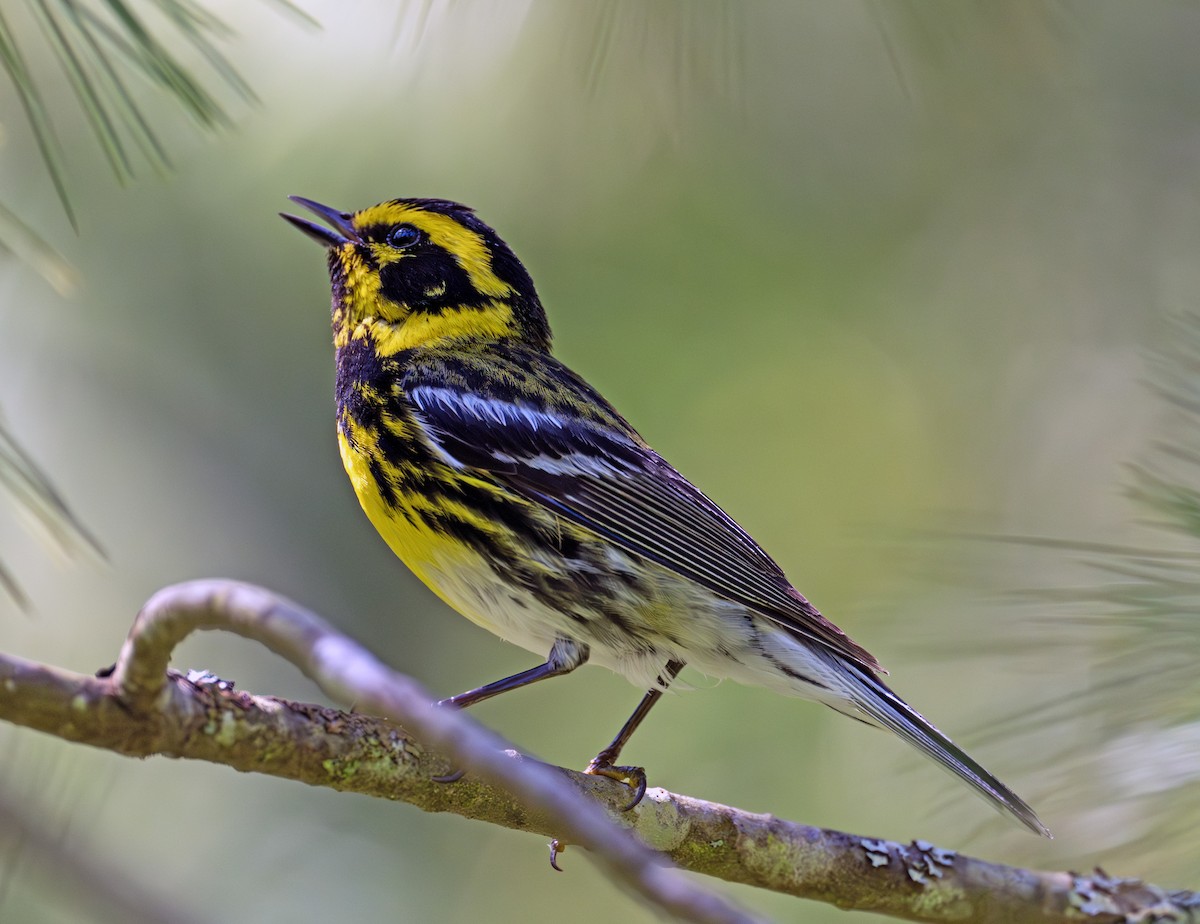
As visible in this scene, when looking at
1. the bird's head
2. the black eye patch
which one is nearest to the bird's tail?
the bird's head

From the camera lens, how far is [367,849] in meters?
4.73

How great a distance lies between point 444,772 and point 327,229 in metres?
1.96

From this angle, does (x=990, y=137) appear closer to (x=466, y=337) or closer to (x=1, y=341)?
(x=466, y=337)

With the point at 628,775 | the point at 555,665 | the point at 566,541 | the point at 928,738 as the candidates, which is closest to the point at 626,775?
the point at 628,775

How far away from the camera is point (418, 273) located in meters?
3.62

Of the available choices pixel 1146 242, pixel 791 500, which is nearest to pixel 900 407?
pixel 791 500

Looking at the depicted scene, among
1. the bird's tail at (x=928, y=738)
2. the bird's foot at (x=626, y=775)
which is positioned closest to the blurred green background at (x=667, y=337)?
the bird's tail at (x=928, y=738)

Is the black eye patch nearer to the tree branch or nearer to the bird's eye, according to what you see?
the bird's eye

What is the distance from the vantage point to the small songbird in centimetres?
297

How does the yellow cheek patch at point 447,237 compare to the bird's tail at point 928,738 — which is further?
the yellow cheek patch at point 447,237

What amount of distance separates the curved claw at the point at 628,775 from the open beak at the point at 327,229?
1694 mm

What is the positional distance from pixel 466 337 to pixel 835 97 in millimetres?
2308

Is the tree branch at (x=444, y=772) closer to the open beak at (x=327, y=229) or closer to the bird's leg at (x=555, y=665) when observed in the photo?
the bird's leg at (x=555, y=665)

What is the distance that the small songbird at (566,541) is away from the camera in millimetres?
2969
